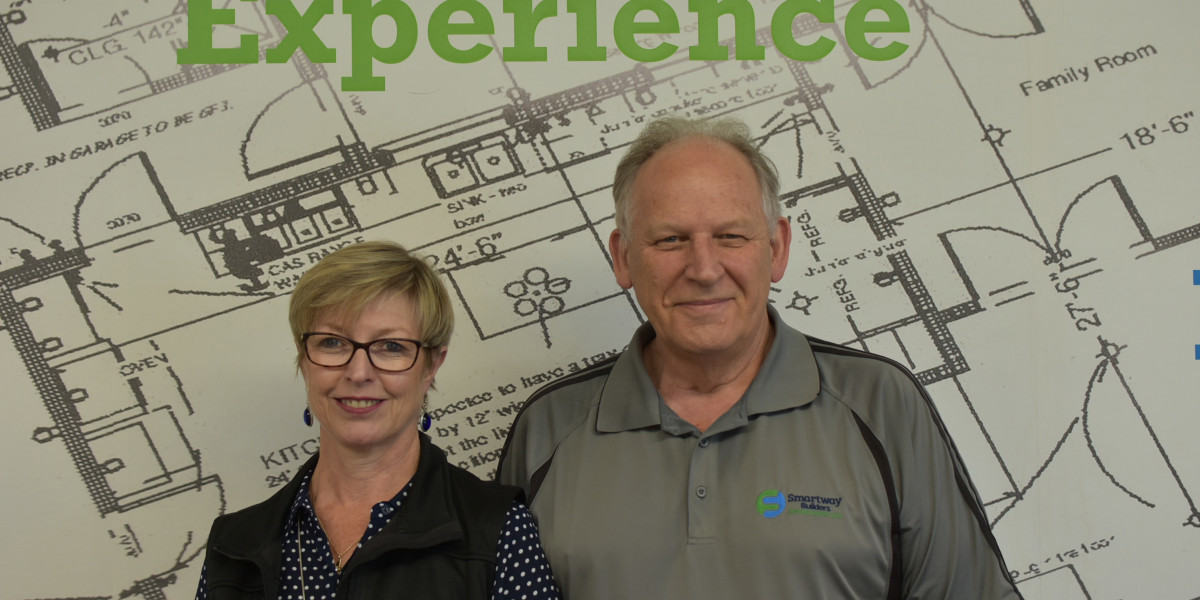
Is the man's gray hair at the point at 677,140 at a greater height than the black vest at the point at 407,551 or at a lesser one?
greater

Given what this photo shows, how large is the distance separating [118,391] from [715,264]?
1.42m

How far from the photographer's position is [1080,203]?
202cm

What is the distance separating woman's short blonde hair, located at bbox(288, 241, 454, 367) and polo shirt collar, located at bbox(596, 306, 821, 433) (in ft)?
1.13

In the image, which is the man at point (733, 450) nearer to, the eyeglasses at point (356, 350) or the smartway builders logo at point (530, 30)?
the eyeglasses at point (356, 350)

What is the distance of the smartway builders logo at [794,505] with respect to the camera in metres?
1.44

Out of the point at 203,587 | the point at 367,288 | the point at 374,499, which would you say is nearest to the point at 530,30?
the point at 367,288

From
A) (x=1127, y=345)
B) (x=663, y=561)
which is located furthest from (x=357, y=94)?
(x=1127, y=345)

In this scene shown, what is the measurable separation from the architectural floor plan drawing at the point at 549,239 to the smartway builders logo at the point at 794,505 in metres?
0.67

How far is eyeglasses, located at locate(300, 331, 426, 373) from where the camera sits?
142 centimetres

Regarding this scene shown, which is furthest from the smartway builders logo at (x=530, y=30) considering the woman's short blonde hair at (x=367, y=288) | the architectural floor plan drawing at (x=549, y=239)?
the woman's short blonde hair at (x=367, y=288)

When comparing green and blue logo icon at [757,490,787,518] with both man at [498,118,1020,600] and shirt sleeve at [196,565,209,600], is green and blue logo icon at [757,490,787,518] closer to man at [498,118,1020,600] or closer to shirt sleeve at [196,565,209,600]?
man at [498,118,1020,600]

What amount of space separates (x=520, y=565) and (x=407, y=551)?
7.1 inches

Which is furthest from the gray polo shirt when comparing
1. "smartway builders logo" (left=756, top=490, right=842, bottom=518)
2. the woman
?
the woman

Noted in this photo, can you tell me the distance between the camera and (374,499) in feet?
4.81
